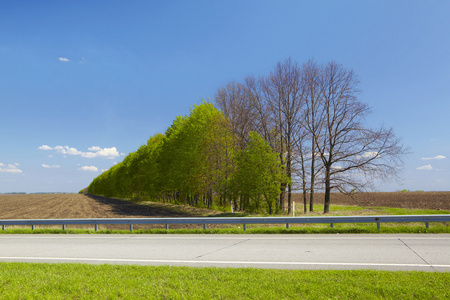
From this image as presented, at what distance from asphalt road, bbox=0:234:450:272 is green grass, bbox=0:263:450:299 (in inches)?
42.3

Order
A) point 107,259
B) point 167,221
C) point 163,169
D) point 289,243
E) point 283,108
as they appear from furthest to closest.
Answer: point 163,169
point 283,108
point 167,221
point 289,243
point 107,259

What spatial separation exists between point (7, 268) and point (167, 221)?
27.4 ft

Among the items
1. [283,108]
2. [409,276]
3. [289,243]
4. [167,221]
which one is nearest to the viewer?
[409,276]

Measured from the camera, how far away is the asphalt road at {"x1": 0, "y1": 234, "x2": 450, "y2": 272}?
307 inches

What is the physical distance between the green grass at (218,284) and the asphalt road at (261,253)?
1075 millimetres

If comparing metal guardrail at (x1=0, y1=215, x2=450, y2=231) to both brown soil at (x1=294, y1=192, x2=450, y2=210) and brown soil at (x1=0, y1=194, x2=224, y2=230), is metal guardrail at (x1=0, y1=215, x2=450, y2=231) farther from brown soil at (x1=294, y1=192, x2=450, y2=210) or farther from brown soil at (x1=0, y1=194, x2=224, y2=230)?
brown soil at (x1=294, y1=192, x2=450, y2=210)

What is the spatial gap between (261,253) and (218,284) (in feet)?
11.9

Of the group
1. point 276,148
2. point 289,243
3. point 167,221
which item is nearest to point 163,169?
point 276,148

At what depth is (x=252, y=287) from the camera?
5668 mm

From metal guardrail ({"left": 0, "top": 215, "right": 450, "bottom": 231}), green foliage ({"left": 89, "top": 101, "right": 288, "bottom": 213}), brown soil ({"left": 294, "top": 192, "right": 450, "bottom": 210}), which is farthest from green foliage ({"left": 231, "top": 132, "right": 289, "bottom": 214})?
metal guardrail ({"left": 0, "top": 215, "right": 450, "bottom": 231})

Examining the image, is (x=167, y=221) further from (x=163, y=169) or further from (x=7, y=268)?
(x=163, y=169)

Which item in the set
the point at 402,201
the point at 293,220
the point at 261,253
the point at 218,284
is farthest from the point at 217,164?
the point at 402,201

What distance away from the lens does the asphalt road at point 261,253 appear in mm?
7809

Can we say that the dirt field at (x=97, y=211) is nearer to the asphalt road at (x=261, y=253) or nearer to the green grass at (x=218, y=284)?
the asphalt road at (x=261, y=253)
